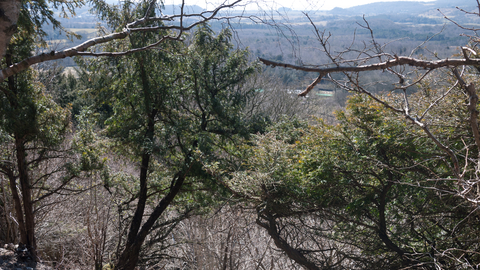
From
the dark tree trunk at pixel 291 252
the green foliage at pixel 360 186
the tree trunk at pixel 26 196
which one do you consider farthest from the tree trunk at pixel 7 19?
the dark tree trunk at pixel 291 252

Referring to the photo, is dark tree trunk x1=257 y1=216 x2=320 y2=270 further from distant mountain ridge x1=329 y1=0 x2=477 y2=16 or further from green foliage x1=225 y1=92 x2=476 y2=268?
distant mountain ridge x1=329 y1=0 x2=477 y2=16

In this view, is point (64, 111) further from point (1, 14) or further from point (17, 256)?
point (1, 14)

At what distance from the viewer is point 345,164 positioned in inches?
224

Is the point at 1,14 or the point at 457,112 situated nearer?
the point at 1,14

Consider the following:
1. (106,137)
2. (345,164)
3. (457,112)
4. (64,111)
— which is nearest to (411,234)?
(345,164)

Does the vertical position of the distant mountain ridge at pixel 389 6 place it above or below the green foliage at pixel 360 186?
above

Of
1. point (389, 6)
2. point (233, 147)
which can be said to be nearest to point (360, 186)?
point (233, 147)

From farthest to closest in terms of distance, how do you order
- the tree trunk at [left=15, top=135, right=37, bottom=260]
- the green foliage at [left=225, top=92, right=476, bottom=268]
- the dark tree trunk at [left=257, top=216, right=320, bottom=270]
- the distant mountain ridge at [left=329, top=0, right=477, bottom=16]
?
1. the distant mountain ridge at [left=329, top=0, right=477, bottom=16]
2. the dark tree trunk at [left=257, top=216, right=320, bottom=270]
3. the tree trunk at [left=15, top=135, right=37, bottom=260]
4. the green foliage at [left=225, top=92, right=476, bottom=268]

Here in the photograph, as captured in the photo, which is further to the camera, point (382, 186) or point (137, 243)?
point (137, 243)

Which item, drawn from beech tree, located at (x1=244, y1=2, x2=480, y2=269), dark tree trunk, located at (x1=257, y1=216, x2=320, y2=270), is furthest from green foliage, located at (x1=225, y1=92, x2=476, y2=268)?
dark tree trunk, located at (x1=257, y1=216, x2=320, y2=270)

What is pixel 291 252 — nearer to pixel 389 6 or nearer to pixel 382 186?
pixel 382 186

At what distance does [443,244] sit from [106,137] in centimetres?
731

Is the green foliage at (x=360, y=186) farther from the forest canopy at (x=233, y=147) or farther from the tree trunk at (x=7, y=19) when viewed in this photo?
the tree trunk at (x=7, y=19)

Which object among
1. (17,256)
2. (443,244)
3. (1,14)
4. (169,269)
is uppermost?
(1,14)
